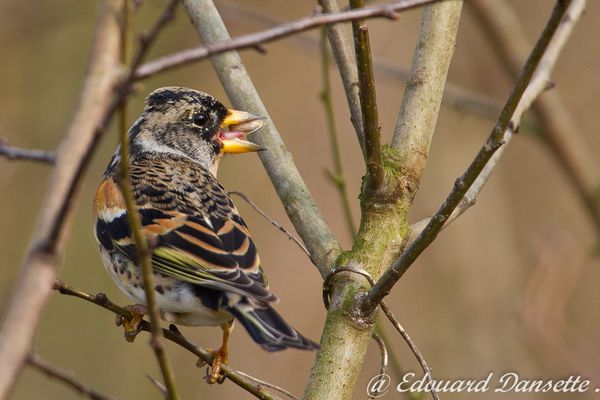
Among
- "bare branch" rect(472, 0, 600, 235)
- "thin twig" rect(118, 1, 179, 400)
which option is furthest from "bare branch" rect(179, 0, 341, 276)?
"bare branch" rect(472, 0, 600, 235)

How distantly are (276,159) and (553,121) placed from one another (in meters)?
2.22

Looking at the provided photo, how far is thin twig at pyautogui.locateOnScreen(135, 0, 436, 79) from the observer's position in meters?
1.33

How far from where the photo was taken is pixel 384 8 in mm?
1576

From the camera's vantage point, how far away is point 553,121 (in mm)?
4562

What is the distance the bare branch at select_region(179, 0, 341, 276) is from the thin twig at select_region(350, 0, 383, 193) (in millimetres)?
287

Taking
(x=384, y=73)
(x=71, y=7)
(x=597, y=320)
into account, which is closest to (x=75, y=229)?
(x=71, y=7)

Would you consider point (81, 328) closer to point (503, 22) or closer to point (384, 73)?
point (384, 73)

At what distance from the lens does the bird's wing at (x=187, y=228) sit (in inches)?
103

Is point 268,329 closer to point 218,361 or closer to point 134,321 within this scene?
point 218,361

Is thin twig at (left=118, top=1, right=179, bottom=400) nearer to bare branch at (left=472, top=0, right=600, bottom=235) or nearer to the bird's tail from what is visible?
the bird's tail

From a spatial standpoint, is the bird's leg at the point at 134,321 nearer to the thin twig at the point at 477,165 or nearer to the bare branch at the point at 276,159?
the bare branch at the point at 276,159

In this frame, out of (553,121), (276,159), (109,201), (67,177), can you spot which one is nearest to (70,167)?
(67,177)

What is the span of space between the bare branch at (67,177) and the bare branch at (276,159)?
145 centimetres

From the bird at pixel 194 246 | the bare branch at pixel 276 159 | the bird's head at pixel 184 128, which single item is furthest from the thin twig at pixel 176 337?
the bird's head at pixel 184 128
